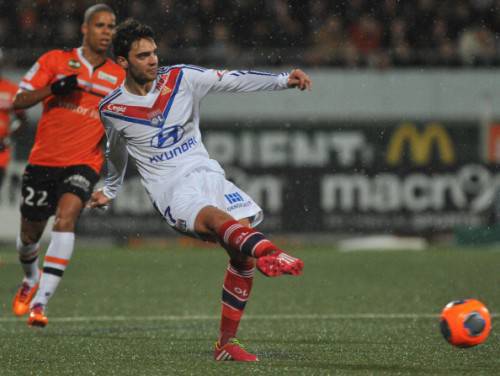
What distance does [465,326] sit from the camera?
5949mm

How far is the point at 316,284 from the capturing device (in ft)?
39.2

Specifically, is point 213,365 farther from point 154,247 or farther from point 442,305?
point 154,247

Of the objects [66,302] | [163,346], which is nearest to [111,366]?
[163,346]

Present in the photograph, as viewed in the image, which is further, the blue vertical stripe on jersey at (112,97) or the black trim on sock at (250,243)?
the blue vertical stripe on jersey at (112,97)

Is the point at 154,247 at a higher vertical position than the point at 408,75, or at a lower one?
lower

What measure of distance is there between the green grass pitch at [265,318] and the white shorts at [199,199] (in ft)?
2.71

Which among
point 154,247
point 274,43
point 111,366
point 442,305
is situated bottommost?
point 154,247

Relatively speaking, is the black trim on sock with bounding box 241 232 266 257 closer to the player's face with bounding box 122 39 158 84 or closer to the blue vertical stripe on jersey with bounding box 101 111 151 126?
the blue vertical stripe on jersey with bounding box 101 111 151 126

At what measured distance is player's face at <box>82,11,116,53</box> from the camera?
8.52 m

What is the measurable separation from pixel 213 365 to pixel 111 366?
1.85 ft

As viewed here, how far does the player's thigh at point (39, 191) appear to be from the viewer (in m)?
8.59

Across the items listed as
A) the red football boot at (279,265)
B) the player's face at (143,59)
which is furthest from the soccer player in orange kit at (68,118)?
the red football boot at (279,265)

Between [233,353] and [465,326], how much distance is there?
133 centimetres

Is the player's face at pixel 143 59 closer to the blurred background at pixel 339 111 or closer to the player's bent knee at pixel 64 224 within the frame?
the player's bent knee at pixel 64 224
